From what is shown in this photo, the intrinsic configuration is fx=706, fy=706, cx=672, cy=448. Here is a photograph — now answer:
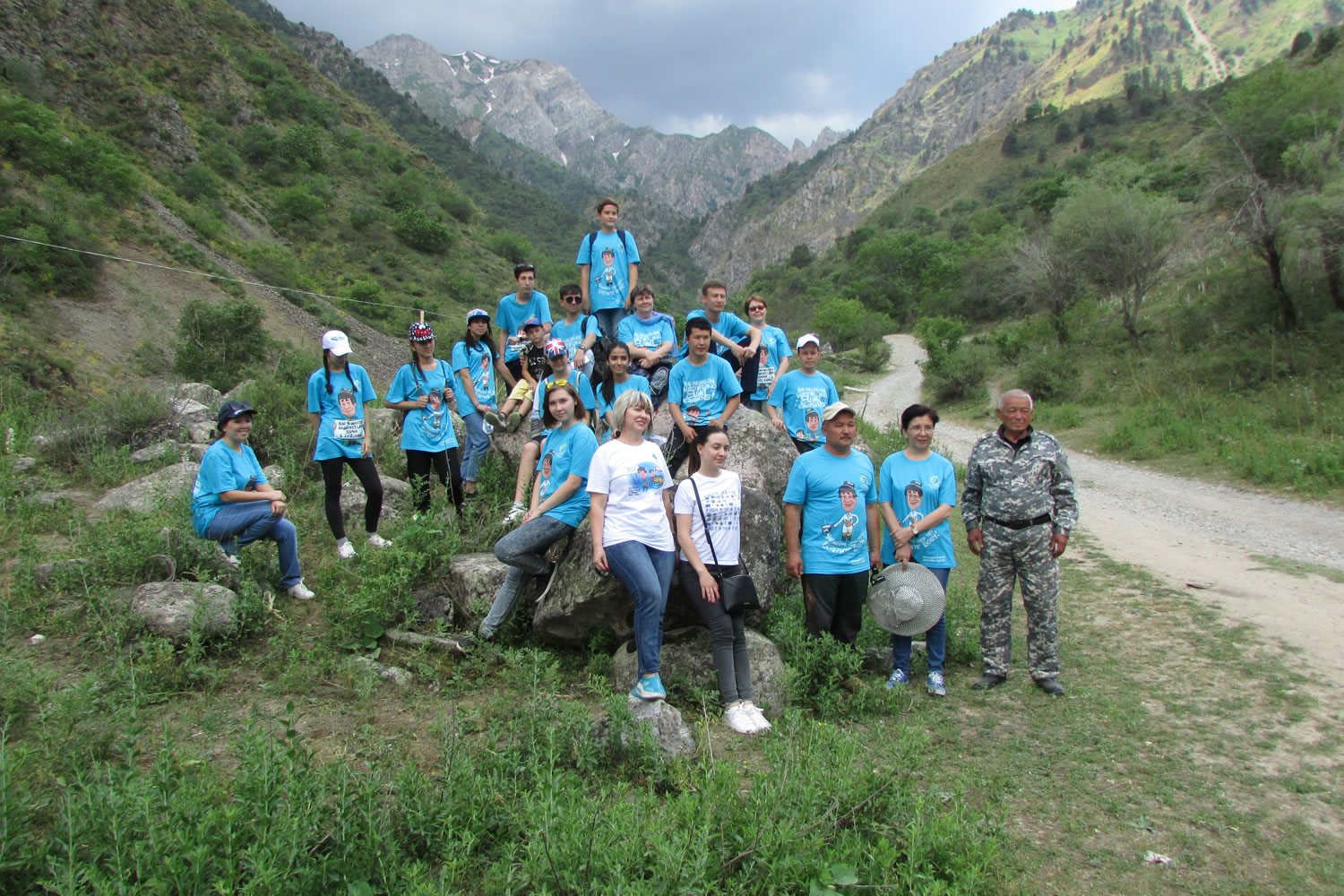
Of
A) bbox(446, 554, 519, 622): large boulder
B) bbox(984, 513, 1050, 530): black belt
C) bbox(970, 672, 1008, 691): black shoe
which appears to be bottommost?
bbox(970, 672, 1008, 691): black shoe

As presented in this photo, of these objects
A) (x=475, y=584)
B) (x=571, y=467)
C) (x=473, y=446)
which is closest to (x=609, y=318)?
(x=473, y=446)

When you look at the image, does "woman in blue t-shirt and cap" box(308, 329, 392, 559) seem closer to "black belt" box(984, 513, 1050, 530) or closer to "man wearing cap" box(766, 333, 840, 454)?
"man wearing cap" box(766, 333, 840, 454)

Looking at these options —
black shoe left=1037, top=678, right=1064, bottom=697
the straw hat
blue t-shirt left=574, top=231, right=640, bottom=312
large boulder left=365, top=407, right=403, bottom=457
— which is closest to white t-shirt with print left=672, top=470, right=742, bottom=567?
the straw hat

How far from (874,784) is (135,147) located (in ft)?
132

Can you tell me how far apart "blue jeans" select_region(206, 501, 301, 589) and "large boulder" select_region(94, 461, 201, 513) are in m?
1.47

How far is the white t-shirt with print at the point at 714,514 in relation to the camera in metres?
4.07

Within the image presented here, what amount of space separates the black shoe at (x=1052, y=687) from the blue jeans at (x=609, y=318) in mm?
4562

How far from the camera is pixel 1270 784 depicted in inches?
134

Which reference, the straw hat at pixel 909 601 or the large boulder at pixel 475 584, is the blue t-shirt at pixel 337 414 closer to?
the large boulder at pixel 475 584

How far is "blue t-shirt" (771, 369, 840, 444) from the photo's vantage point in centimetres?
584

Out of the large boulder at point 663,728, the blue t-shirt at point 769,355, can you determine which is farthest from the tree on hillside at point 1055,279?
the large boulder at point 663,728

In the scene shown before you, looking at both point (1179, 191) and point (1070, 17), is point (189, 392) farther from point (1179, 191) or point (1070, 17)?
point (1070, 17)

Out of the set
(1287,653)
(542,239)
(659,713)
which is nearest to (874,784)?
(659,713)

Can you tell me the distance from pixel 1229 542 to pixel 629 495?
7.64 metres
